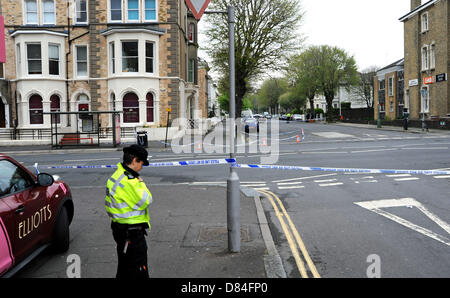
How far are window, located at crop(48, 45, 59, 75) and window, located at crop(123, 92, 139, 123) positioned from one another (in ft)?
19.4

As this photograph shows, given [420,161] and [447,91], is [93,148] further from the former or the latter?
[447,91]

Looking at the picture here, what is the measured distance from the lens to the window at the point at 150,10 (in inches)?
1217

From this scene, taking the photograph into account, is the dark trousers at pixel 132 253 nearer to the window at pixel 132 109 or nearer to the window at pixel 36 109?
the window at pixel 132 109

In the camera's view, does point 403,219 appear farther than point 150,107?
No

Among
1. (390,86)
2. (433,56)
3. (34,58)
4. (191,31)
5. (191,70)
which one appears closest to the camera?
(34,58)

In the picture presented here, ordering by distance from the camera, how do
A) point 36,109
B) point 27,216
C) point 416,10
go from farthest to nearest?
point 416,10, point 36,109, point 27,216

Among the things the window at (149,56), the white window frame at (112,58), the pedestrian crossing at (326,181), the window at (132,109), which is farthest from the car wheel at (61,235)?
the white window frame at (112,58)

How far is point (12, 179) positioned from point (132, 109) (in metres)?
26.0

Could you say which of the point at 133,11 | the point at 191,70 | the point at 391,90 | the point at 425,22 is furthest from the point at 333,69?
the point at 133,11

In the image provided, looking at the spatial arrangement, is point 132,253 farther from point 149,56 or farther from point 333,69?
point 333,69

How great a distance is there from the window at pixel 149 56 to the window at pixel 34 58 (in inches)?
307

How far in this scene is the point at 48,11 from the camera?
31.8 meters

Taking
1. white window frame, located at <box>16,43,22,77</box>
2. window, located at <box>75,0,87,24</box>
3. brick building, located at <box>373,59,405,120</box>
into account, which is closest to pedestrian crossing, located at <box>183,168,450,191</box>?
white window frame, located at <box>16,43,22,77</box>
